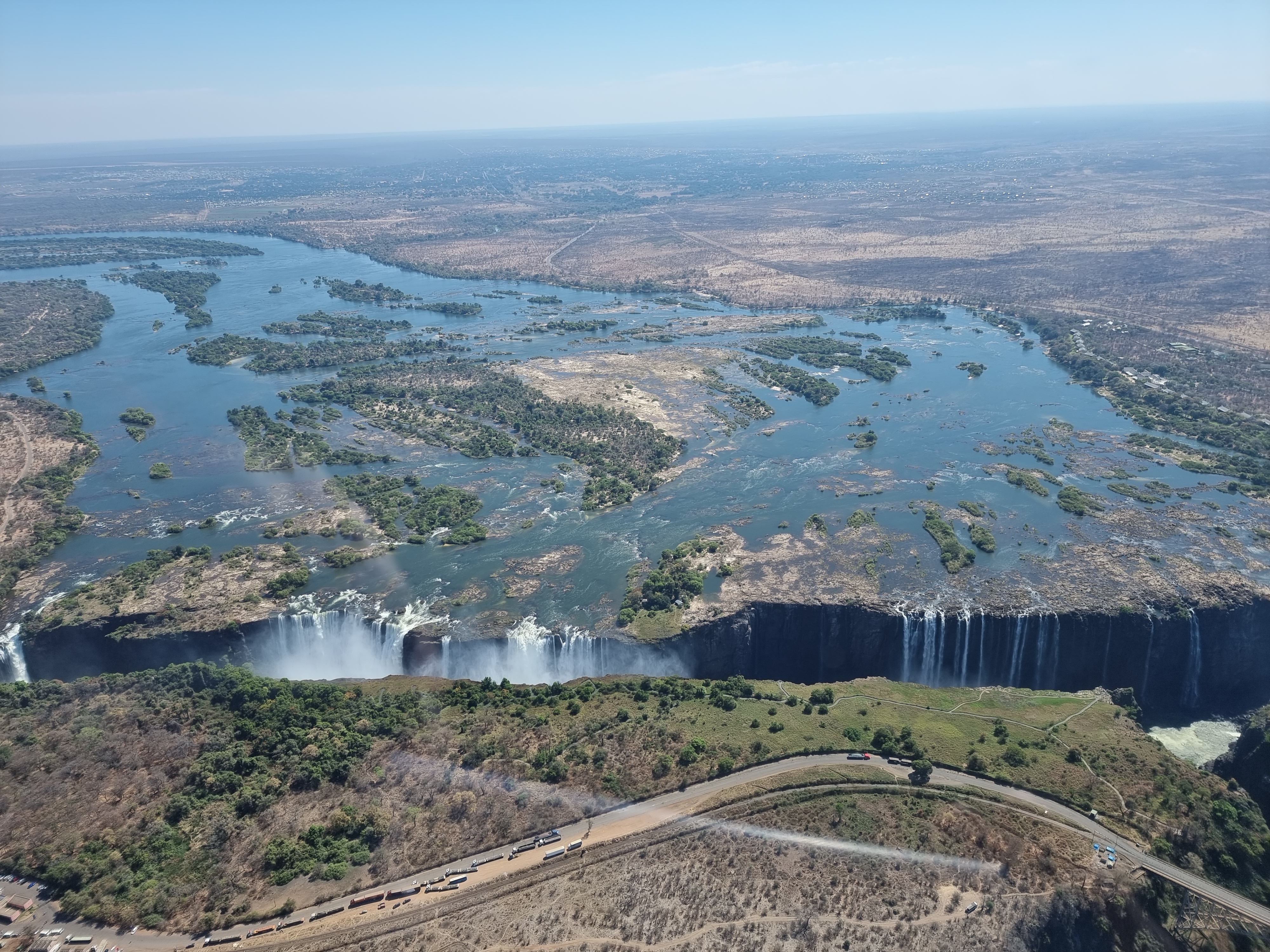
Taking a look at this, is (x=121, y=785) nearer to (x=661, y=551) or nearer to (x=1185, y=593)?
(x=661, y=551)

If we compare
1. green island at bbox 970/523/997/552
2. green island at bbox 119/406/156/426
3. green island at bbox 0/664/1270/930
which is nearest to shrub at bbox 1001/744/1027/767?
green island at bbox 0/664/1270/930

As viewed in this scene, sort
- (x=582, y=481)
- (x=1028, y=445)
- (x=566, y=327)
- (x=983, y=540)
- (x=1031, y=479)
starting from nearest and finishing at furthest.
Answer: (x=983, y=540)
(x=1031, y=479)
(x=582, y=481)
(x=1028, y=445)
(x=566, y=327)

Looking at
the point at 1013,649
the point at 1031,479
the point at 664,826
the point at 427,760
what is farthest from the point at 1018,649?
the point at 427,760

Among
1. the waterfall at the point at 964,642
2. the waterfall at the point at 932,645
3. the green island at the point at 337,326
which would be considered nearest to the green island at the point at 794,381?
the waterfall at the point at 964,642

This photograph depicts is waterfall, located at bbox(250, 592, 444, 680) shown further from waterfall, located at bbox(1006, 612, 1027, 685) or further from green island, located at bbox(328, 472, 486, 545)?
waterfall, located at bbox(1006, 612, 1027, 685)

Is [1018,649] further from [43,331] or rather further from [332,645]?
[43,331]

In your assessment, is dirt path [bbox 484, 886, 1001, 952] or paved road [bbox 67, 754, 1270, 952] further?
paved road [bbox 67, 754, 1270, 952]
